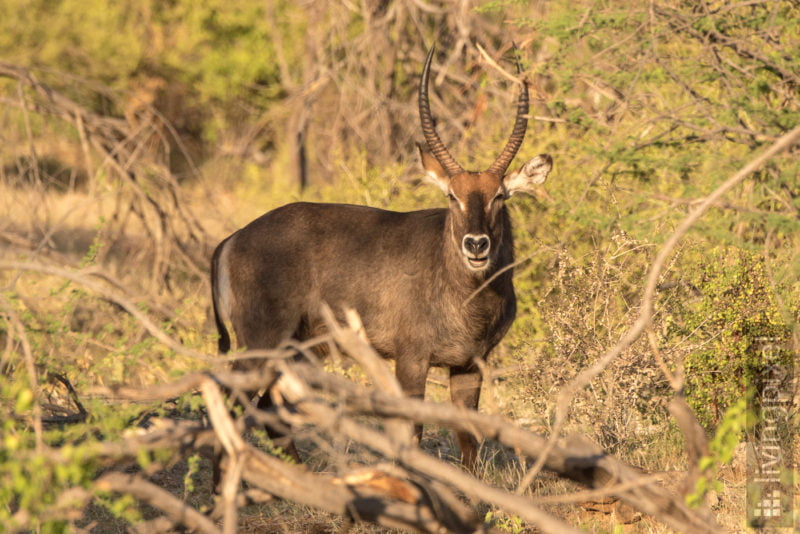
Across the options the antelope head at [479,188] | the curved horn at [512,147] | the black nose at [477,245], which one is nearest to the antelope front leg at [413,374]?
the antelope head at [479,188]

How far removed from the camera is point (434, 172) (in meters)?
5.61

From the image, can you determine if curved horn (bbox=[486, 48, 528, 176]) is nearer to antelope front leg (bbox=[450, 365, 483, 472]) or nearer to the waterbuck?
the waterbuck

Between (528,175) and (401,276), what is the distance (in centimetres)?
99

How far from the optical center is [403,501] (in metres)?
3.29

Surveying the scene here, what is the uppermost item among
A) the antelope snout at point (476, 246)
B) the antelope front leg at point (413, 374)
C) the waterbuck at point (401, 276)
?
the antelope snout at point (476, 246)

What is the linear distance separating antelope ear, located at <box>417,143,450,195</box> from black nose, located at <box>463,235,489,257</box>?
0.67 m

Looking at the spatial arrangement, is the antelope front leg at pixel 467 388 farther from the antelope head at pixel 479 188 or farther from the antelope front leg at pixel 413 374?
the antelope head at pixel 479 188

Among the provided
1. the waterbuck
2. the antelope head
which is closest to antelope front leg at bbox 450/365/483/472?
the waterbuck

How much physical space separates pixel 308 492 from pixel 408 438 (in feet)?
1.32

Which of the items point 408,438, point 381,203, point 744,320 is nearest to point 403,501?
point 408,438

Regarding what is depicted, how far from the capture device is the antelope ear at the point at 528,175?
548 cm

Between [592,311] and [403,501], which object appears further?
[592,311]

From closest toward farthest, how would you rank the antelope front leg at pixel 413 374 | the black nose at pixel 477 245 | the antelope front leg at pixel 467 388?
1. the black nose at pixel 477 245
2. the antelope front leg at pixel 413 374
3. the antelope front leg at pixel 467 388

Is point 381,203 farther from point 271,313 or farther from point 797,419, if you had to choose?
point 797,419
